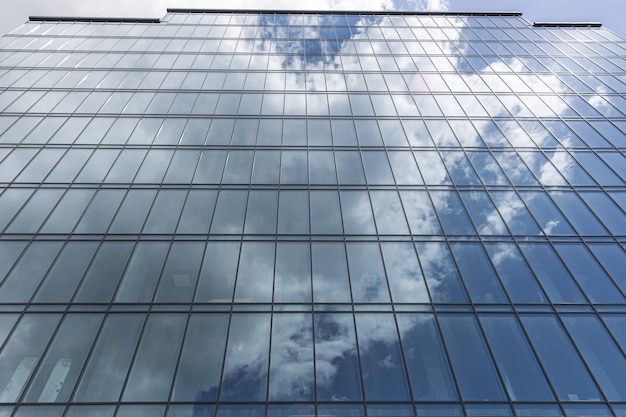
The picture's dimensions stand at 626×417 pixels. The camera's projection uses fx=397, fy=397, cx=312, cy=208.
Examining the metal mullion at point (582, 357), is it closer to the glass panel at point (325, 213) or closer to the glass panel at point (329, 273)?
the glass panel at point (329, 273)

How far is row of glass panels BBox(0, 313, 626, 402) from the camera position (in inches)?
514

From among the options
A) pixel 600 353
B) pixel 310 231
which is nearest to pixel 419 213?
pixel 310 231

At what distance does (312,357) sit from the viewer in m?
14.0

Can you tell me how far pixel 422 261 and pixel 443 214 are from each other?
326 centimetres

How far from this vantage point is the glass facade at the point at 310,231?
1335 cm

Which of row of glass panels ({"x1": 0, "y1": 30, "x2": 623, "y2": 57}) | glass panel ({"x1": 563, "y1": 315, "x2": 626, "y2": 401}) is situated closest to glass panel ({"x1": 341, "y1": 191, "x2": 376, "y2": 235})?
glass panel ({"x1": 563, "y1": 315, "x2": 626, "y2": 401})

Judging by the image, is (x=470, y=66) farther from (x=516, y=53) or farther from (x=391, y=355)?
(x=391, y=355)

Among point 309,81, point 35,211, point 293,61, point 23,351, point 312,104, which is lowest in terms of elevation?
point 23,351

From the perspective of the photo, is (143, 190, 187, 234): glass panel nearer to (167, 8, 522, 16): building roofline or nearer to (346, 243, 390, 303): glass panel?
(346, 243, 390, 303): glass panel

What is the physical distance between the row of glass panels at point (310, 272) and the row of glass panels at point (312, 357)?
0.90 metres

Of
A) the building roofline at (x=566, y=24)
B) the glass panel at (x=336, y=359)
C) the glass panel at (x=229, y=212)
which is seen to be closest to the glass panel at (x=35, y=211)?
the glass panel at (x=229, y=212)

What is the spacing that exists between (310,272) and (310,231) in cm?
234

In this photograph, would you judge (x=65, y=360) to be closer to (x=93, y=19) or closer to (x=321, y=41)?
(x=321, y=41)

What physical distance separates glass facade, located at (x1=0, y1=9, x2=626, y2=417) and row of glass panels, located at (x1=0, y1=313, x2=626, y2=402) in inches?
2.7
